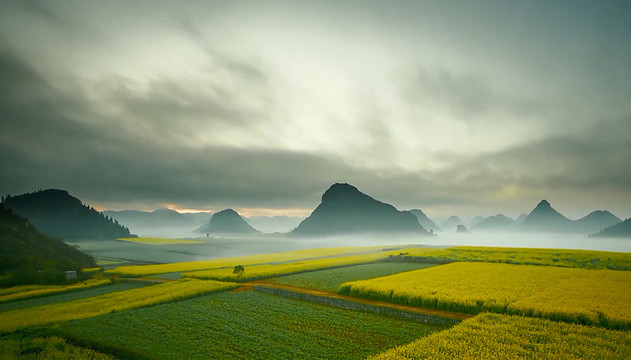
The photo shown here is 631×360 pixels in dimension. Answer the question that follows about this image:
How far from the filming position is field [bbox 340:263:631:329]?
23.6 m

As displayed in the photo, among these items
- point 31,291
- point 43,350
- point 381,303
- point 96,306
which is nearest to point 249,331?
point 43,350

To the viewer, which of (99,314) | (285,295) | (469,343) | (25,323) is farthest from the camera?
(285,295)

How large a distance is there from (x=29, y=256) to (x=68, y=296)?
45.5m

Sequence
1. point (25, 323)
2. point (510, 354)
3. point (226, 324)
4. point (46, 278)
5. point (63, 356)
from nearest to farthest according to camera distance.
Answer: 1. point (510, 354)
2. point (63, 356)
3. point (226, 324)
4. point (25, 323)
5. point (46, 278)

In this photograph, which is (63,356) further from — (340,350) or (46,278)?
(46,278)

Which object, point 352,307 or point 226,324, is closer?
point 226,324

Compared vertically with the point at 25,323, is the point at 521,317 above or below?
above

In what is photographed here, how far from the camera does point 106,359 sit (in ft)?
62.9

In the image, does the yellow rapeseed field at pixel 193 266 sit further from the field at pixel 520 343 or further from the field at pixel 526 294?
the field at pixel 520 343

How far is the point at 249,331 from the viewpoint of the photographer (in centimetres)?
2316

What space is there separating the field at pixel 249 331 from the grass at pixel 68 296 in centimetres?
1864

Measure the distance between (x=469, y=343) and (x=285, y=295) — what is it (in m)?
23.3

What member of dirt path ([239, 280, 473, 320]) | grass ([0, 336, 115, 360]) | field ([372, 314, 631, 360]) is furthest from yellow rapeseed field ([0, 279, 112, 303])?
field ([372, 314, 631, 360])

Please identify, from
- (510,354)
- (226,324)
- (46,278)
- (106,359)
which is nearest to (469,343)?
(510,354)
